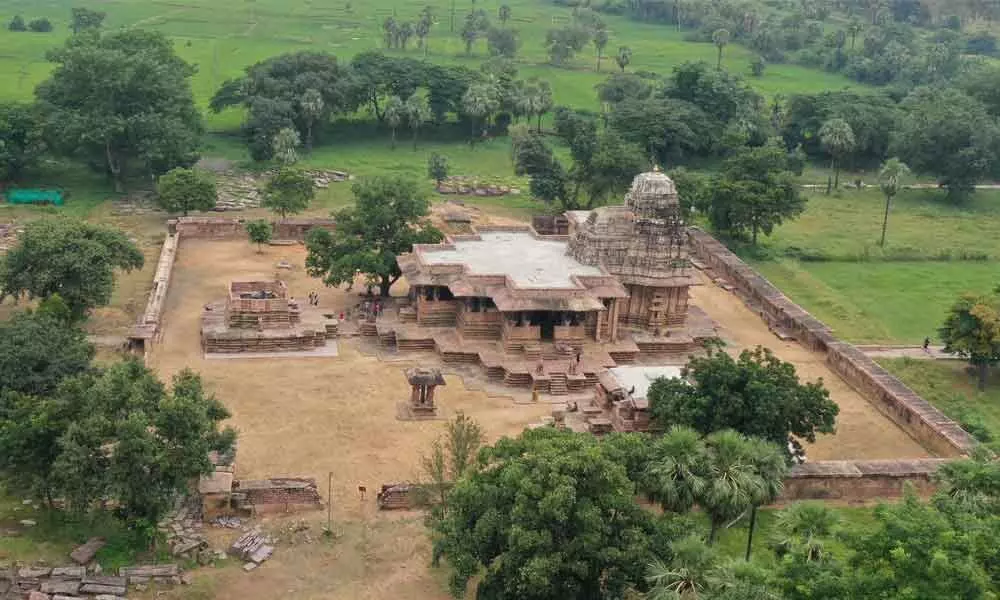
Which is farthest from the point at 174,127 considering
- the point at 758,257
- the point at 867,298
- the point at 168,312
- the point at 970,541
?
the point at 970,541

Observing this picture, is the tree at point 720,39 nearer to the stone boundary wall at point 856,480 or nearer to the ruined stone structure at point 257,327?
the ruined stone structure at point 257,327

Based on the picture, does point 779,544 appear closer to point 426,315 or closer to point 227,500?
point 227,500

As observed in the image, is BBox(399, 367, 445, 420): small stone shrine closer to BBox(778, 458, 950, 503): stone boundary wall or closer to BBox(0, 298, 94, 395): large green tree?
BBox(0, 298, 94, 395): large green tree

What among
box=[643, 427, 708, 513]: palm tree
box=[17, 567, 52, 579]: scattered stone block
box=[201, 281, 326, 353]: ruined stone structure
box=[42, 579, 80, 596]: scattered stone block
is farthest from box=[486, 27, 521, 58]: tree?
box=[42, 579, 80, 596]: scattered stone block

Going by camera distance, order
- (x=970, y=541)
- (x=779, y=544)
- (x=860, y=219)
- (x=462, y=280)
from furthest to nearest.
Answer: (x=860, y=219), (x=462, y=280), (x=779, y=544), (x=970, y=541)

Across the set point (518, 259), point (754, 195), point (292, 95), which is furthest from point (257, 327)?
point (292, 95)
